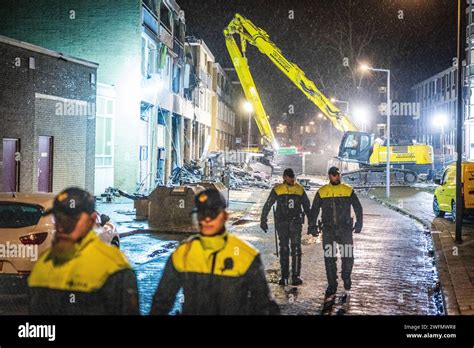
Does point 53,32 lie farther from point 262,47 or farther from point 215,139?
point 215,139

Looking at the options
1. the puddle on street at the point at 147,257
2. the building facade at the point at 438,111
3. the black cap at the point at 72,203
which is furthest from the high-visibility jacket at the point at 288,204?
the building facade at the point at 438,111

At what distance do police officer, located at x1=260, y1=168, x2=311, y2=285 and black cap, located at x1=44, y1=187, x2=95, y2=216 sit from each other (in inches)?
225

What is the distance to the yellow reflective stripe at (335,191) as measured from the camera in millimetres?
8734

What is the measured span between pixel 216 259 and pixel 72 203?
103cm

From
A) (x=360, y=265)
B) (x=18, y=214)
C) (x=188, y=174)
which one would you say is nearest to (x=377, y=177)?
(x=188, y=174)

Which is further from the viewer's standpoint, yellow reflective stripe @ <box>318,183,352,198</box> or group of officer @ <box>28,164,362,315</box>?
yellow reflective stripe @ <box>318,183,352,198</box>

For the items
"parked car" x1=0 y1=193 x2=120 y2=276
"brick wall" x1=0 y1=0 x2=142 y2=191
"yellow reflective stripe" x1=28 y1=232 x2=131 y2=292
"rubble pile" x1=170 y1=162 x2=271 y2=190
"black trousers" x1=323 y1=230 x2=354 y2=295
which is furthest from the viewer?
"rubble pile" x1=170 y1=162 x2=271 y2=190

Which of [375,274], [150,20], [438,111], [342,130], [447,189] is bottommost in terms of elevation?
[375,274]

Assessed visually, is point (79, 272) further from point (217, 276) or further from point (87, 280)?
point (217, 276)

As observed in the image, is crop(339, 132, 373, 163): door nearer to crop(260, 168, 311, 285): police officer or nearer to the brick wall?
the brick wall

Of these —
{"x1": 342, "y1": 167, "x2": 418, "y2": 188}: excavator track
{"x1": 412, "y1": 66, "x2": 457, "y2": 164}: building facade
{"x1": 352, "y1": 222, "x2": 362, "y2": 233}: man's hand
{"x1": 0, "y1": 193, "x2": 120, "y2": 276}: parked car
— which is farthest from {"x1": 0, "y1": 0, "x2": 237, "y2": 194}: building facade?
{"x1": 412, "y1": 66, "x2": 457, "y2": 164}: building facade

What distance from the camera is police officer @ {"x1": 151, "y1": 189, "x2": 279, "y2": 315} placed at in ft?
12.3

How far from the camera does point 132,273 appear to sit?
3.67 meters

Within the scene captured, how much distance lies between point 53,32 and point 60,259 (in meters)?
25.8
